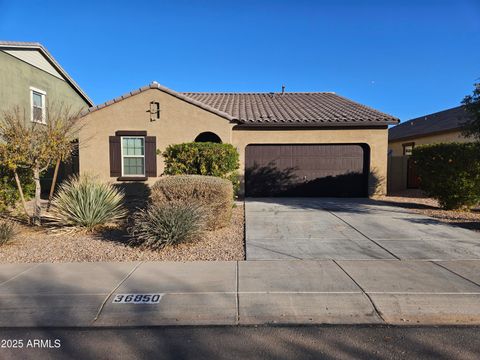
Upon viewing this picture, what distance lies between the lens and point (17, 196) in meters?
8.79

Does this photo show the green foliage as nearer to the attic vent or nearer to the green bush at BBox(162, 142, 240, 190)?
the green bush at BBox(162, 142, 240, 190)

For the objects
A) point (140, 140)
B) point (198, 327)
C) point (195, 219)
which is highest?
point (140, 140)

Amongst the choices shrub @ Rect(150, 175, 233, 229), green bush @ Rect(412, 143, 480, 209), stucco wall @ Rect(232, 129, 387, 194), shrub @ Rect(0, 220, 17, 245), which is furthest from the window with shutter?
green bush @ Rect(412, 143, 480, 209)

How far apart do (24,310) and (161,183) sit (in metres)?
4.04

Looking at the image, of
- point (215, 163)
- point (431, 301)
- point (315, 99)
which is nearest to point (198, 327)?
point (431, 301)

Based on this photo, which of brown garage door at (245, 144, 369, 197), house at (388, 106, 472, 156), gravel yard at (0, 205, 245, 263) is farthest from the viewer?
house at (388, 106, 472, 156)

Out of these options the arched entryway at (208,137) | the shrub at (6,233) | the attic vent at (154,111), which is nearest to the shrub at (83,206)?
the shrub at (6,233)

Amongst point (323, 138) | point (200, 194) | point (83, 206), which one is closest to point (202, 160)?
point (200, 194)

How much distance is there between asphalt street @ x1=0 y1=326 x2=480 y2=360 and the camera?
9.91 ft

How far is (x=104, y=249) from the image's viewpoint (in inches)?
251

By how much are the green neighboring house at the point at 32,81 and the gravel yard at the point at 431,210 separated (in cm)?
1286

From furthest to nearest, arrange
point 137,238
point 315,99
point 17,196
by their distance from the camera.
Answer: point 315,99
point 17,196
point 137,238

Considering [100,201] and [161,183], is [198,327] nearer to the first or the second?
[161,183]

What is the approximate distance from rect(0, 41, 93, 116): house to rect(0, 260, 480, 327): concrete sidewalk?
33.6 feet
